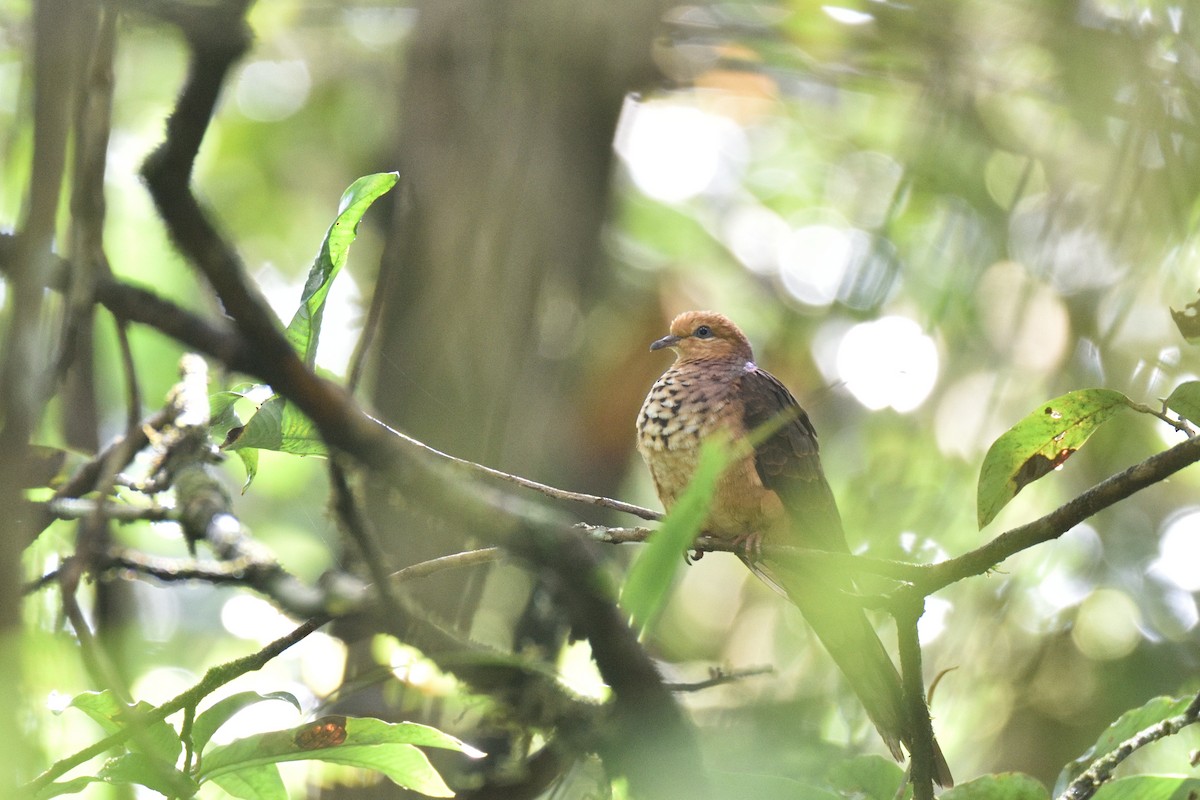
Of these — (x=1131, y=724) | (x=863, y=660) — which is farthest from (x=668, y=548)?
(x=863, y=660)

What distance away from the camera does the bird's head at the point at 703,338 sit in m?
4.11

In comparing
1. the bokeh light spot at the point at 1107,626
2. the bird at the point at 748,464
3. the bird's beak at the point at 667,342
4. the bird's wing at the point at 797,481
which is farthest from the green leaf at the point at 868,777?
the bokeh light spot at the point at 1107,626

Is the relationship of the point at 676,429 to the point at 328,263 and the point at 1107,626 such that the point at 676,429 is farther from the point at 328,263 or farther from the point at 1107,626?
the point at 1107,626

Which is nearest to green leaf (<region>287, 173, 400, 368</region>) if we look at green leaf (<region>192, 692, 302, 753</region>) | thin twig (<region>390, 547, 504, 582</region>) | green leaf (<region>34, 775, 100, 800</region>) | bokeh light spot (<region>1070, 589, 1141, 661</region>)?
thin twig (<region>390, 547, 504, 582</region>)

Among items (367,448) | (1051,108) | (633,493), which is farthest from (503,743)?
(1051,108)

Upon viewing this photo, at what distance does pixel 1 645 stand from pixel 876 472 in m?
2.75

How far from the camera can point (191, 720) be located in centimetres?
169

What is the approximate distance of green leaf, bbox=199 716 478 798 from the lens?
5.82 feet

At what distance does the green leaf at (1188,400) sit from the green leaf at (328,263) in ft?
4.09

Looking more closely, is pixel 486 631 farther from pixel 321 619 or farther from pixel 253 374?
pixel 253 374

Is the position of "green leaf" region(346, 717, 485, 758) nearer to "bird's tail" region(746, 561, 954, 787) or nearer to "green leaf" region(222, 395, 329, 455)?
"green leaf" region(222, 395, 329, 455)

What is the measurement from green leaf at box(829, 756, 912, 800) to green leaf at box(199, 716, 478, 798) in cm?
69

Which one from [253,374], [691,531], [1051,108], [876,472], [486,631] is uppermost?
[253,374]

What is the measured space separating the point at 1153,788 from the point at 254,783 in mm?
1457
